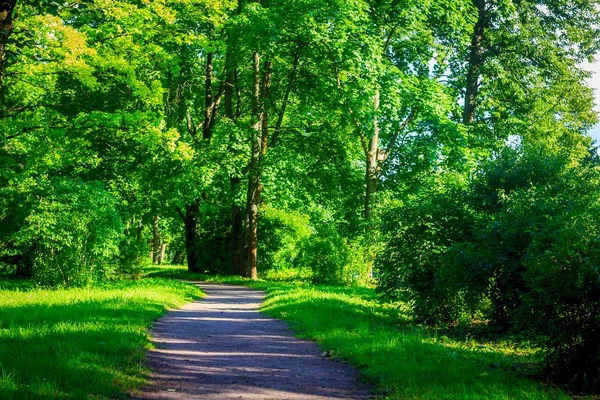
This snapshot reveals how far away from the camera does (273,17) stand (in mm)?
25531

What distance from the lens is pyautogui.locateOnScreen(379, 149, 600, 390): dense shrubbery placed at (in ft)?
23.8

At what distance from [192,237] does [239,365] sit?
28.1 metres

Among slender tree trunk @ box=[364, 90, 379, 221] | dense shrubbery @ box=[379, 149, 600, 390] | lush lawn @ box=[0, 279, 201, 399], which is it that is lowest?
lush lawn @ box=[0, 279, 201, 399]

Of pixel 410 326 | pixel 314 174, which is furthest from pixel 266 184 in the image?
pixel 410 326

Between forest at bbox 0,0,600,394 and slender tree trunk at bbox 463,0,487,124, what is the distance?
0.11m

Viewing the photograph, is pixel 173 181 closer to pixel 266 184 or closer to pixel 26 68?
pixel 266 184

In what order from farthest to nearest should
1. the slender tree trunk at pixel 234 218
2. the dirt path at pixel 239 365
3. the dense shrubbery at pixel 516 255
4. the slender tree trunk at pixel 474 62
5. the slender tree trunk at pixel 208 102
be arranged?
the slender tree trunk at pixel 208 102, the slender tree trunk at pixel 234 218, the slender tree trunk at pixel 474 62, the dense shrubbery at pixel 516 255, the dirt path at pixel 239 365

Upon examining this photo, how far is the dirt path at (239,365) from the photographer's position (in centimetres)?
700

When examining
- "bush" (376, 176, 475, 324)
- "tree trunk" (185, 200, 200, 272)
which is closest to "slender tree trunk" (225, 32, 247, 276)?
"tree trunk" (185, 200, 200, 272)

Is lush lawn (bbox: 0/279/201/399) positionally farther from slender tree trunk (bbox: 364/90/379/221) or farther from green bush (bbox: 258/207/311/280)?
green bush (bbox: 258/207/311/280)

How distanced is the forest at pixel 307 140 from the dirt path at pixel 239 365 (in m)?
3.37

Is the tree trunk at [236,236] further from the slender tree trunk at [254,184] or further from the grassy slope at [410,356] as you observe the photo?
the grassy slope at [410,356]

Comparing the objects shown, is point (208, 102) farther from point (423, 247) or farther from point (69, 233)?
point (423, 247)

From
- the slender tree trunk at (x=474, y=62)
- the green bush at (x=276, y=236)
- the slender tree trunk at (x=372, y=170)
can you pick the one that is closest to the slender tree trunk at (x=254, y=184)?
the green bush at (x=276, y=236)
